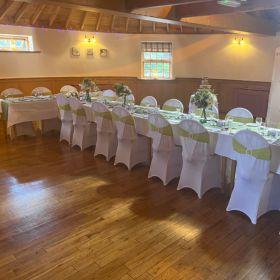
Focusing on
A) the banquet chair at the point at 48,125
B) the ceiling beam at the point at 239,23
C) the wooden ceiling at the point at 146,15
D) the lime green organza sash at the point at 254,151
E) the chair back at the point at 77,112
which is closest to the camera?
the lime green organza sash at the point at 254,151

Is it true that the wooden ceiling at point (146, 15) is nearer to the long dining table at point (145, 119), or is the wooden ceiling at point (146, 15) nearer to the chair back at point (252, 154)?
the long dining table at point (145, 119)

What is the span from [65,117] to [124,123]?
204 cm

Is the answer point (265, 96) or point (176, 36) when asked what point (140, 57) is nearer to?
point (176, 36)

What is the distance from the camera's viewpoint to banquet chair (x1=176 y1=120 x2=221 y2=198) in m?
3.74

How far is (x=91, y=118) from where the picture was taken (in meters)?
5.80

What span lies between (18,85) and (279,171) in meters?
7.97

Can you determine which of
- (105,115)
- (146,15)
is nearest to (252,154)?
(105,115)

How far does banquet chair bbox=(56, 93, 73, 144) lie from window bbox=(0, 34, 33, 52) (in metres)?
3.57

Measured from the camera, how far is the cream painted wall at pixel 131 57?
889 cm

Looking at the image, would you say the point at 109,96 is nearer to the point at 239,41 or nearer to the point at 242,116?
the point at 242,116

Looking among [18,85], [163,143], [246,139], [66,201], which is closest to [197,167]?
[163,143]

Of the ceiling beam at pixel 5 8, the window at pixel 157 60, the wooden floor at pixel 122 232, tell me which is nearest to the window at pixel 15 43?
the ceiling beam at pixel 5 8

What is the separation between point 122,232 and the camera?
319 cm

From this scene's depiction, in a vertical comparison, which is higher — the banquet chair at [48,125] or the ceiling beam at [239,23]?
the ceiling beam at [239,23]
